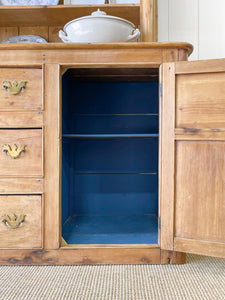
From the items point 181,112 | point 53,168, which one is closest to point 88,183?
point 53,168

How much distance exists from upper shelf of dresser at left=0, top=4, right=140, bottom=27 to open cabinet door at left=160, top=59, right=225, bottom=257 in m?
0.63

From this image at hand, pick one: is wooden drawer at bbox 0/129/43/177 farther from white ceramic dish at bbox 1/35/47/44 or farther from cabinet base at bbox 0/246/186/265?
white ceramic dish at bbox 1/35/47/44

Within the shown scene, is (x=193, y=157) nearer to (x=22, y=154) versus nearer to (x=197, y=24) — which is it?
(x=22, y=154)

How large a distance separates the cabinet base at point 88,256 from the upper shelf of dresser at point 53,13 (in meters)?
Answer: 1.28

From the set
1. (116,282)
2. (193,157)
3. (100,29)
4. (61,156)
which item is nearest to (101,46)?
(100,29)

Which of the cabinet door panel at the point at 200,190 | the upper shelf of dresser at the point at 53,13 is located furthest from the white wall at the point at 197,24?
the cabinet door panel at the point at 200,190

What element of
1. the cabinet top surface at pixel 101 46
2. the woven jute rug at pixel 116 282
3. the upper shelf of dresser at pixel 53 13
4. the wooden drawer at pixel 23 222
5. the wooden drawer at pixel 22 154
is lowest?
the woven jute rug at pixel 116 282

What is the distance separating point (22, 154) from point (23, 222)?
0.97 ft

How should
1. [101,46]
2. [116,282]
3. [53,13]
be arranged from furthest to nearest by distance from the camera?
[53,13] < [101,46] < [116,282]

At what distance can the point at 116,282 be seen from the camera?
1.04m

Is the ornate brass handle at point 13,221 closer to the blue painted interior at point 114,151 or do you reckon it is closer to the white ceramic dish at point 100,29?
the blue painted interior at point 114,151

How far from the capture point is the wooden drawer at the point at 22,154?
117cm

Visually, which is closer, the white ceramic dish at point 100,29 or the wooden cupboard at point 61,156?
the wooden cupboard at point 61,156

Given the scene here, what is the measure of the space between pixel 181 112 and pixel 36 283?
2.93 ft
